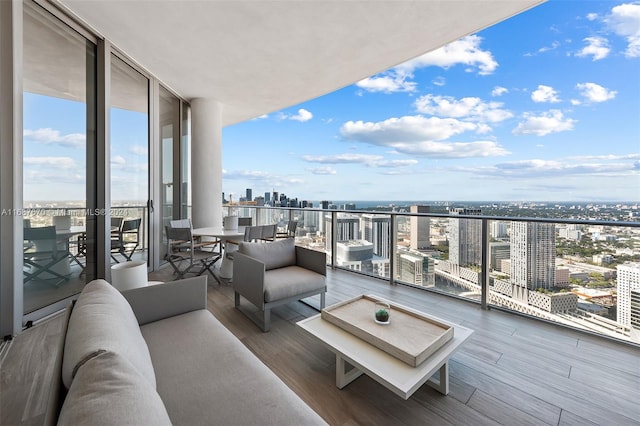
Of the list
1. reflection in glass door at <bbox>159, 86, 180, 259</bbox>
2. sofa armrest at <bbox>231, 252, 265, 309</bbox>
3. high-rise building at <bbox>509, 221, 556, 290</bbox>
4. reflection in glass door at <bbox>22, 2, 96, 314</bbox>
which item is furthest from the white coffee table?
reflection in glass door at <bbox>159, 86, 180, 259</bbox>

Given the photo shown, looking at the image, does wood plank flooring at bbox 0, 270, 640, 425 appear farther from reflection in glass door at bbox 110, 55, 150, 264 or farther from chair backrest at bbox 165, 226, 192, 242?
reflection in glass door at bbox 110, 55, 150, 264

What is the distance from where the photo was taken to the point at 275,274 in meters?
2.71

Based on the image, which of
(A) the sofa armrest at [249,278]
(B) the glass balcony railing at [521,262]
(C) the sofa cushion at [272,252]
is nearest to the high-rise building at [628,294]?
(B) the glass balcony railing at [521,262]

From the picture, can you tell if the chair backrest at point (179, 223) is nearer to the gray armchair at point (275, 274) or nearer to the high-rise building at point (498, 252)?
the gray armchair at point (275, 274)

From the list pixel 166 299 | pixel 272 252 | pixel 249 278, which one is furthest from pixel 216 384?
pixel 272 252

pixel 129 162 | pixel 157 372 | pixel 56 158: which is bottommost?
pixel 157 372

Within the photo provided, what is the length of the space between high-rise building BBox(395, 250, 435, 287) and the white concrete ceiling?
9.23ft

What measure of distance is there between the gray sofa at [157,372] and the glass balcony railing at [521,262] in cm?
277

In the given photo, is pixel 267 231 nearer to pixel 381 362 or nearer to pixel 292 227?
pixel 292 227

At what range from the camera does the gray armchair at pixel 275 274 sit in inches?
94.2

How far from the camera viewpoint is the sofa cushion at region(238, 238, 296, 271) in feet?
9.11

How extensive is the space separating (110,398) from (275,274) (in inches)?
85.2

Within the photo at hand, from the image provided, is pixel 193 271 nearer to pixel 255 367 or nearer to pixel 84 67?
pixel 84 67

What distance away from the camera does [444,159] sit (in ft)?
29.8
